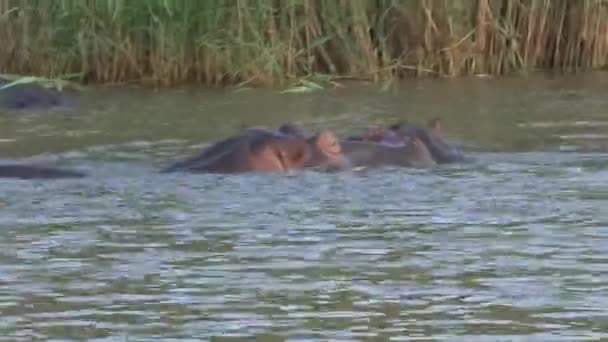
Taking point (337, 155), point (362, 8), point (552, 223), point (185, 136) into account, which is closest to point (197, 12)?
point (362, 8)

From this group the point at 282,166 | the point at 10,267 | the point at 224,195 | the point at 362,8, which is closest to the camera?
the point at 10,267

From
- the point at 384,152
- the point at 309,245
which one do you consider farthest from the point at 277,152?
the point at 309,245

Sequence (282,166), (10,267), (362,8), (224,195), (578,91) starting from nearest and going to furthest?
(10,267) → (224,195) → (282,166) → (578,91) → (362,8)

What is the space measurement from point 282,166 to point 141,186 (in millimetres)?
593

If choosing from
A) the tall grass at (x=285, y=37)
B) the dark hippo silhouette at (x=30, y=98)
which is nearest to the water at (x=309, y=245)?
the dark hippo silhouette at (x=30, y=98)

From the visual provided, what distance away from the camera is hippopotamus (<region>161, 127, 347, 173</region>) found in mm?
7207

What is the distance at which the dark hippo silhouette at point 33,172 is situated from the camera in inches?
286

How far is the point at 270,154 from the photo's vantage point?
23.7ft

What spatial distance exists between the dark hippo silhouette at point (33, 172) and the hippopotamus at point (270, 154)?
46cm

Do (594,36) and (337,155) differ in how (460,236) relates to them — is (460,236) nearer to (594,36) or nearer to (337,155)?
(337,155)

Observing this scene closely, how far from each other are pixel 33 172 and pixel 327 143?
3.98 feet

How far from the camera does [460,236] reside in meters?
5.81

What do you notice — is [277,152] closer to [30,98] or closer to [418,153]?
[418,153]

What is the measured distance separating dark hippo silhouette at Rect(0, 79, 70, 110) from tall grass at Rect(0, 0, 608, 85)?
0.73 metres
